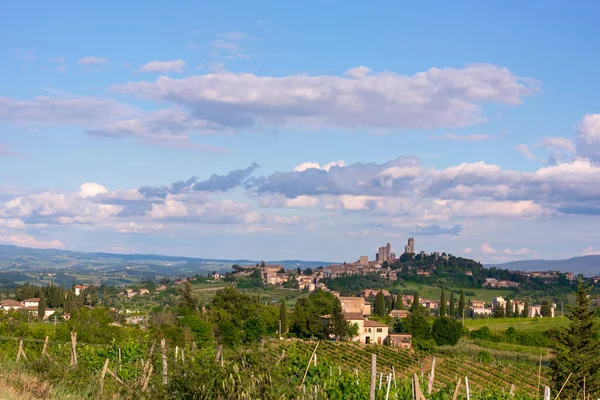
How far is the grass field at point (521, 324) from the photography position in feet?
268

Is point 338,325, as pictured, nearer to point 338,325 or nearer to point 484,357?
point 338,325

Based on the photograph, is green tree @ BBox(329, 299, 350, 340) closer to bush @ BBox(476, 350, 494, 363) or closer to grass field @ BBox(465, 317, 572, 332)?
bush @ BBox(476, 350, 494, 363)

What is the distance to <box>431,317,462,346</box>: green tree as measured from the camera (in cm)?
7294

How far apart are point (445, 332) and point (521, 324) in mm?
20321

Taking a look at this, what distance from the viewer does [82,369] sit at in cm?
1211

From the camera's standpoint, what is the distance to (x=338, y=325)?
70.4 meters

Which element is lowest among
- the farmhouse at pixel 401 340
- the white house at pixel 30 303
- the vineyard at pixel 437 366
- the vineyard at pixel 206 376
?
the white house at pixel 30 303

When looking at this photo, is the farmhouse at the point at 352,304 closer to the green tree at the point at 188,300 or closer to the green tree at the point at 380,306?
the green tree at the point at 380,306

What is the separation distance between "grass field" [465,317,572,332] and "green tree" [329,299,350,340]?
22853mm

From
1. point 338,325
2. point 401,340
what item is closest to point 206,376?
point 338,325

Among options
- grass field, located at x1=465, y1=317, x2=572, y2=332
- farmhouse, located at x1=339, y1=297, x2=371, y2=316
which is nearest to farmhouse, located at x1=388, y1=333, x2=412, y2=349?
grass field, located at x1=465, y1=317, x2=572, y2=332

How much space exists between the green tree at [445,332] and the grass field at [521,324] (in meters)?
10.8

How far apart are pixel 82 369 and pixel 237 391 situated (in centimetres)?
581

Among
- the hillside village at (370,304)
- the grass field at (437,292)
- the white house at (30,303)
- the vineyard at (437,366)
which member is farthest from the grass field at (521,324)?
the white house at (30,303)
